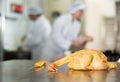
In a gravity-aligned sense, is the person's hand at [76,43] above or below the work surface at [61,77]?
below

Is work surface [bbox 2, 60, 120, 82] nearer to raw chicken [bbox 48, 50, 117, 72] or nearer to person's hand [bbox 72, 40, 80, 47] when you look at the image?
raw chicken [bbox 48, 50, 117, 72]

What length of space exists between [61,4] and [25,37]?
52 centimetres

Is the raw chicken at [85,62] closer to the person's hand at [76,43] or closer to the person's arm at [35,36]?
the person's hand at [76,43]

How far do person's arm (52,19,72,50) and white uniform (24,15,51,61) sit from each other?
0.09 meters

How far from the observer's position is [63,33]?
2.73 metres

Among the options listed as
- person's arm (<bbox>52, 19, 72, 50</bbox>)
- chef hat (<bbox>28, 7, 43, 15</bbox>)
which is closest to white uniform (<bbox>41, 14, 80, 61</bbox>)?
person's arm (<bbox>52, 19, 72, 50</bbox>)

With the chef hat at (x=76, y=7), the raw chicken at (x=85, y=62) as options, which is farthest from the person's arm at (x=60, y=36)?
the raw chicken at (x=85, y=62)

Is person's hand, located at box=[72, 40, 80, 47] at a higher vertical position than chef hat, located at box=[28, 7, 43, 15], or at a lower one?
lower

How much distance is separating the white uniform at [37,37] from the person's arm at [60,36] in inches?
3.6

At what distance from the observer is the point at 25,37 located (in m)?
2.85

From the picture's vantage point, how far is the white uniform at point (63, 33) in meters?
2.71

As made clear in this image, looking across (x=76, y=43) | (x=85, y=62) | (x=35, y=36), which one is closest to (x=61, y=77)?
(x=85, y=62)

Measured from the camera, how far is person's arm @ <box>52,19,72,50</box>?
8.92ft

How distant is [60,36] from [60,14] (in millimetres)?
225
